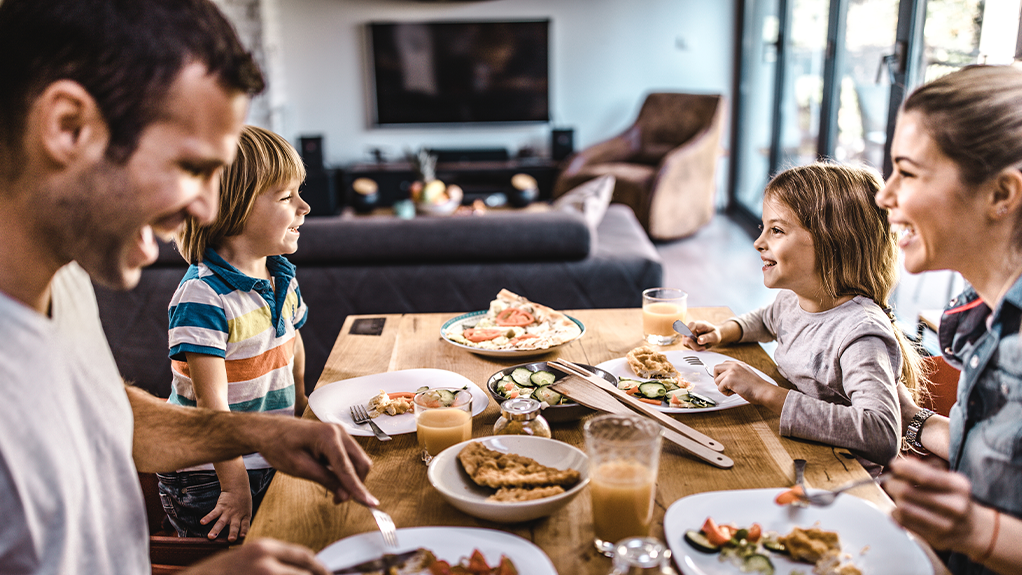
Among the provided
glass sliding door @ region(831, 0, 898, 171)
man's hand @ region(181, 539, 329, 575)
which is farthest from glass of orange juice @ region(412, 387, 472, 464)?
glass sliding door @ region(831, 0, 898, 171)

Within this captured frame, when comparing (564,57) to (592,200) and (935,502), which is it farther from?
(935,502)

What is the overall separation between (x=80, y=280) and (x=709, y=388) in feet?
3.44

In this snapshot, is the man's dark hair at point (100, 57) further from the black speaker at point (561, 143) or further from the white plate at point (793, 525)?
the black speaker at point (561, 143)

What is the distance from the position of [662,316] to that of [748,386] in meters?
0.42

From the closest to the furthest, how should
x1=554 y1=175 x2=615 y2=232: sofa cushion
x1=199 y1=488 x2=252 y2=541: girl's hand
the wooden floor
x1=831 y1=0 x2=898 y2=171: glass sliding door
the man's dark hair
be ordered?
the man's dark hair, x1=199 y1=488 x2=252 y2=541: girl's hand, x1=554 y1=175 x2=615 y2=232: sofa cushion, x1=831 y1=0 x2=898 y2=171: glass sliding door, the wooden floor

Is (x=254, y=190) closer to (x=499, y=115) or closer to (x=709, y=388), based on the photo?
(x=709, y=388)

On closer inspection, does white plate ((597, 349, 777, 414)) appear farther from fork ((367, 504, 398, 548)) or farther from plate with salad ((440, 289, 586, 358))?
fork ((367, 504, 398, 548))

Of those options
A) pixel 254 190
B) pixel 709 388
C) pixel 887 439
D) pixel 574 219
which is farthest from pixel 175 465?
pixel 574 219

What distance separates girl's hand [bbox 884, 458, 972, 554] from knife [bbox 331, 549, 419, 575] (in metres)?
0.53

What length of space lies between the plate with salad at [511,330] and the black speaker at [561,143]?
5314 millimetres

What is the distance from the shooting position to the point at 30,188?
74 centimetres

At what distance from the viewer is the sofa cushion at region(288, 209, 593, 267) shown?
2.77 m

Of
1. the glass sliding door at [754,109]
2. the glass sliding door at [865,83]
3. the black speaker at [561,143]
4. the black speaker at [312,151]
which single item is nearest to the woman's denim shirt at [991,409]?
the glass sliding door at [865,83]

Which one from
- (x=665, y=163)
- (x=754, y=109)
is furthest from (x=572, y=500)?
(x=754, y=109)
